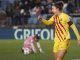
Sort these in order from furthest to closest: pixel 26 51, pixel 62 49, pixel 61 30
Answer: pixel 26 51 < pixel 61 30 < pixel 62 49

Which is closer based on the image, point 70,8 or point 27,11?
point 70,8

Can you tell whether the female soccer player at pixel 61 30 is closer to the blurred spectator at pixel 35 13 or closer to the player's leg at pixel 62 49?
the player's leg at pixel 62 49

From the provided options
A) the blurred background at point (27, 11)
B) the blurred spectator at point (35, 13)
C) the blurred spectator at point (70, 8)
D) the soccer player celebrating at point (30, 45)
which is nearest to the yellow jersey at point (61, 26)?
the soccer player celebrating at point (30, 45)

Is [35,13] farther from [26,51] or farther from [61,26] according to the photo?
[61,26]

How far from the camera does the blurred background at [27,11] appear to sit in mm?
28734

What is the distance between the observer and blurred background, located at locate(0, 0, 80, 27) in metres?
28.7

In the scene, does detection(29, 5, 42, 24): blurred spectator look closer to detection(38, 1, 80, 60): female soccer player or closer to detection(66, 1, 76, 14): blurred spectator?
detection(66, 1, 76, 14): blurred spectator

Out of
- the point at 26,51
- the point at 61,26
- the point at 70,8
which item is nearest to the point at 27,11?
the point at 70,8

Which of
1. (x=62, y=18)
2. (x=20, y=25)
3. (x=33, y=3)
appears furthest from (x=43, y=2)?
(x=62, y=18)

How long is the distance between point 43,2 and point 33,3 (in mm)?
706

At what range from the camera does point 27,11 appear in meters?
29.8

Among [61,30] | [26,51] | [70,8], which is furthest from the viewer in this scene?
[70,8]

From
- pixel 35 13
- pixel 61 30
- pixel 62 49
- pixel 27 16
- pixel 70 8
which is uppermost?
pixel 61 30

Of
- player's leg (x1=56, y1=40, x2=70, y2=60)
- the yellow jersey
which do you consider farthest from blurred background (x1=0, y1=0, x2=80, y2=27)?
player's leg (x1=56, y1=40, x2=70, y2=60)
